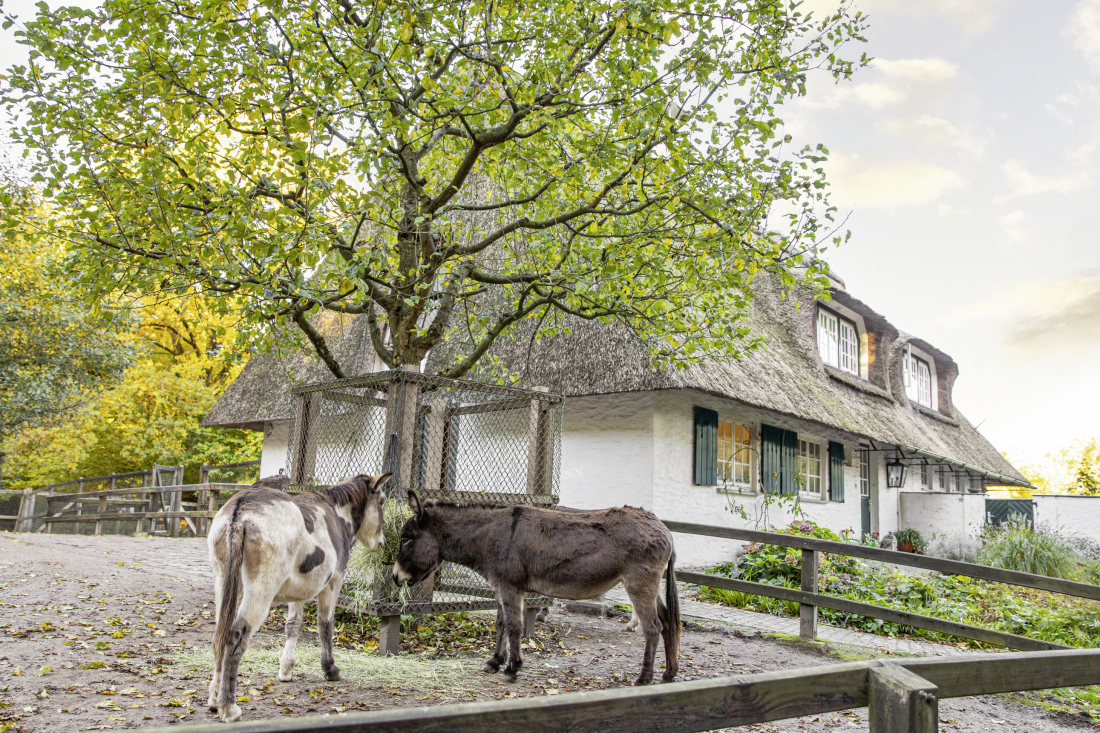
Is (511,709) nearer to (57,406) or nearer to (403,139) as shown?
(403,139)

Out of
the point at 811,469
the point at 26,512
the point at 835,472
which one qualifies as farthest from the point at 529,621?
the point at 26,512

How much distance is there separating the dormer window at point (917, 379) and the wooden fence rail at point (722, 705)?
18625mm

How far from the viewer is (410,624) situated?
6.26 m

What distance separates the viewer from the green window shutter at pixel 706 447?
11.2 metres

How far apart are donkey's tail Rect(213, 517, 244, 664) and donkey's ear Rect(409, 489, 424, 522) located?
5.11ft

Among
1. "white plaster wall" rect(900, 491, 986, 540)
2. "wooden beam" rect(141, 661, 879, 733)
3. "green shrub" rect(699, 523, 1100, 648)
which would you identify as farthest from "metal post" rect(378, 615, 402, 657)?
"white plaster wall" rect(900, 491, 986, 540)

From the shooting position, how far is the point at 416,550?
5.41 metres

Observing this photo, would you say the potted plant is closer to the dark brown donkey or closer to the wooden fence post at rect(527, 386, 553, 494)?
the wooden fence post at rect(527, 386, 553, 494)

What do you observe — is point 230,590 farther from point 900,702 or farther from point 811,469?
point 811,469

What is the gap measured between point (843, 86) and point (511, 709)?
6976mm

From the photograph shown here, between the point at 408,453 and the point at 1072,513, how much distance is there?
2532 centimetres

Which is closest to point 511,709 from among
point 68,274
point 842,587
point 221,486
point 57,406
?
point 68,274

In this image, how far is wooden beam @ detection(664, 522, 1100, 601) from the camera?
5.36 m

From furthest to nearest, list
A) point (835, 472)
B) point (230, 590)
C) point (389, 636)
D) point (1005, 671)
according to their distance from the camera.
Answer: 1. point (835, 472)
2. point (389, 636)
3. point (230, 590)
4. point (1005, 671)
